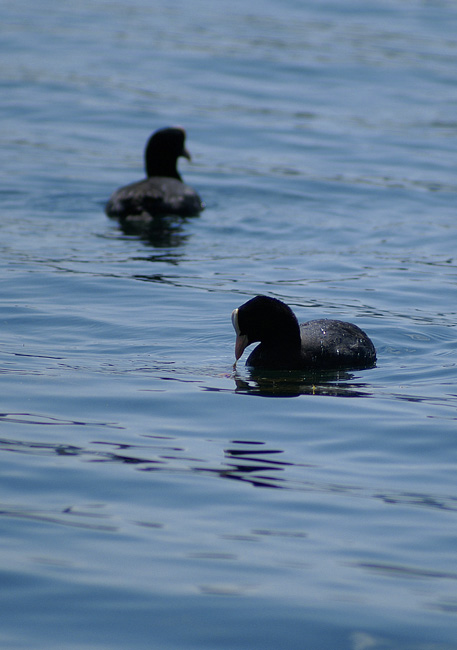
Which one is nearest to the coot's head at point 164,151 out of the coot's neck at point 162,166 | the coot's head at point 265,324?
the coot's neck at point 162,166

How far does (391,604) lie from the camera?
452cm

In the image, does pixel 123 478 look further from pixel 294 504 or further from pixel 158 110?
pixel 158 110

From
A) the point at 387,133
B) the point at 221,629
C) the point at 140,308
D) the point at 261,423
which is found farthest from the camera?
the point at 387,133

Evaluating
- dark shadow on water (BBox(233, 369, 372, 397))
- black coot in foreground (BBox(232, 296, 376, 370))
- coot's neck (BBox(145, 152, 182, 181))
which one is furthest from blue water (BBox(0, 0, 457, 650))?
coot's neck (BBox(145, 152, 182, 181))

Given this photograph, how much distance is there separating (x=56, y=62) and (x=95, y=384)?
17945 millimetres

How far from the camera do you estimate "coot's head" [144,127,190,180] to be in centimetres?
1562

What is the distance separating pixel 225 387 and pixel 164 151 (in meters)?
8.32

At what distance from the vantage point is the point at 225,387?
7.88 metres

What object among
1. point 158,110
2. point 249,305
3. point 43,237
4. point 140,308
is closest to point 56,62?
point 158,110

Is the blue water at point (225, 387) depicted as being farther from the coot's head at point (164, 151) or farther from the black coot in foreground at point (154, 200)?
the coot's head at point (164, 151)

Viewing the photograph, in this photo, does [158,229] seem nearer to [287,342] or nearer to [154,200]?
[154,200]

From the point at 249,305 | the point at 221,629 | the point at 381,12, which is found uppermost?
the point at 381,12

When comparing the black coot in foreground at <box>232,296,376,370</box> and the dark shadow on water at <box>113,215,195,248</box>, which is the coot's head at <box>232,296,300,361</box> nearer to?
the black coot in foreground at <box>232,296,376,370</box>

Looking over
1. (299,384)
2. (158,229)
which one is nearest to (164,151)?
(158,229)
